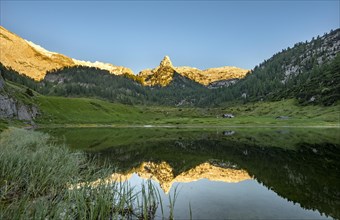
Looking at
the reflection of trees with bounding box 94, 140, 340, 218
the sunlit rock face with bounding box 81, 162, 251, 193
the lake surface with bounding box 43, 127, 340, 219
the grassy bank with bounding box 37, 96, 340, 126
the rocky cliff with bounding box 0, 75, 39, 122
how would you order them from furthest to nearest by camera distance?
the grassy bank with bounding box 37, 96, 340, 126, the rocky cliff with bounding box 0, 75, 39, 122, the sunlit rock face with bounding box 81, 162, 251, 193, the reflection of trees with bounding box 94, 140, 340, 218, the lake surface with bounding box 43, 127, 340, 219

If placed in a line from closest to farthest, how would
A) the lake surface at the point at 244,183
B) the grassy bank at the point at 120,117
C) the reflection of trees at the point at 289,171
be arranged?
the lake surface at the point at 244,183 → the reflection of trees at the point at 289,171 → the grassy bank at the point at 120,117

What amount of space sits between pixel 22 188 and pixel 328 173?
2925 centimetres

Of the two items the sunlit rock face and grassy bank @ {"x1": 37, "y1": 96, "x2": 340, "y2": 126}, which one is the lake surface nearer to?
the sunlit rock face

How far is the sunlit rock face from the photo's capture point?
2775 cm

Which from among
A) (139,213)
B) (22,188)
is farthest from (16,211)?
(22,188)

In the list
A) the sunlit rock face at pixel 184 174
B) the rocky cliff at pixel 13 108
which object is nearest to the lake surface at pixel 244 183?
the sunlit rock face at pixel 184 174

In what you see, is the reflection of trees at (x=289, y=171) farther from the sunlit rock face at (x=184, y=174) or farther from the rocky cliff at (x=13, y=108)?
the rocky cliff at (x=13, y=108)

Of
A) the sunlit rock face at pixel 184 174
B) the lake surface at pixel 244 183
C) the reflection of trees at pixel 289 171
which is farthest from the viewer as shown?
the sunlit rock face at pixel 184 174

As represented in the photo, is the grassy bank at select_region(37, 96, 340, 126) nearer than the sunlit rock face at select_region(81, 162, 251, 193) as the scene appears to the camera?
No

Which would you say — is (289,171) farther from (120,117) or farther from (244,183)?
(120,117)

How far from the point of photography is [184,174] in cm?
3150

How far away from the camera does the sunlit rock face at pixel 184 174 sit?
27.8 m

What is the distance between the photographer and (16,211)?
959cm

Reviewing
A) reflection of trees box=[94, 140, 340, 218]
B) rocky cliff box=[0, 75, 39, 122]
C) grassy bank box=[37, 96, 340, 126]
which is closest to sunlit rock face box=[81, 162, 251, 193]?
reflection of trees box=[94, 140, 340, 218]
